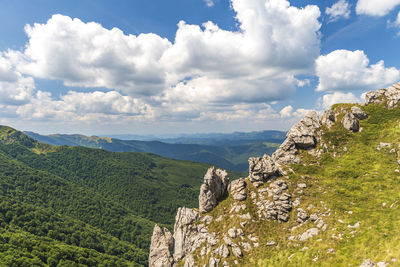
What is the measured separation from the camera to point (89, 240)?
7761 inches

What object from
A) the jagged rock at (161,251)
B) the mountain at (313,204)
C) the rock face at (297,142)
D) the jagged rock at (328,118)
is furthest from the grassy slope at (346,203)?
the jagged rock at (161,251)

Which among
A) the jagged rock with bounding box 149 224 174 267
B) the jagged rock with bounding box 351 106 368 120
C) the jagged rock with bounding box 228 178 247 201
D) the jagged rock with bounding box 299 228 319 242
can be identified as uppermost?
the jagged rock with bounding box 351 106 368 120

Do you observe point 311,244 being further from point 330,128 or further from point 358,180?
point 330,128

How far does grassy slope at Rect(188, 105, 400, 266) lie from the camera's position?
39844 mm

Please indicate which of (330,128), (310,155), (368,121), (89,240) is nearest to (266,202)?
(310,155)

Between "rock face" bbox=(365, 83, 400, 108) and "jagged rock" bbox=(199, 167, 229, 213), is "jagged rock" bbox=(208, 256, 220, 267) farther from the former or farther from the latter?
"rock face" bbox=(365, 83, 400, 108)

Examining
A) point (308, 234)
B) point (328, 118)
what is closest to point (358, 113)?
point (328, 118)

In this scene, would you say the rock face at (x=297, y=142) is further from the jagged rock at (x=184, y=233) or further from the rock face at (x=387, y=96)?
the jagged rock at (x=184, y=233)

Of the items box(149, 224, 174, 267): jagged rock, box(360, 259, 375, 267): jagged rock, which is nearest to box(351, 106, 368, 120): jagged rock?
box(360, 259, 375, 267): jagged rock

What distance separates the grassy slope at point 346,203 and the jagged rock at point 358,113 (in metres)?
1.96

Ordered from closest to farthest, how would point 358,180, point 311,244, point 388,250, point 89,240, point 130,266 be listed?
point 388,250, point 311,244, point 358,180, point 130,266, point 89,240

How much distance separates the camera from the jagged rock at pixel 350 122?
232ft

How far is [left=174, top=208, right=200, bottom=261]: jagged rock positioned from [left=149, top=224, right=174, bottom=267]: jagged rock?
2749 mm

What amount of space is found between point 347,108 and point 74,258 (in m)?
185
